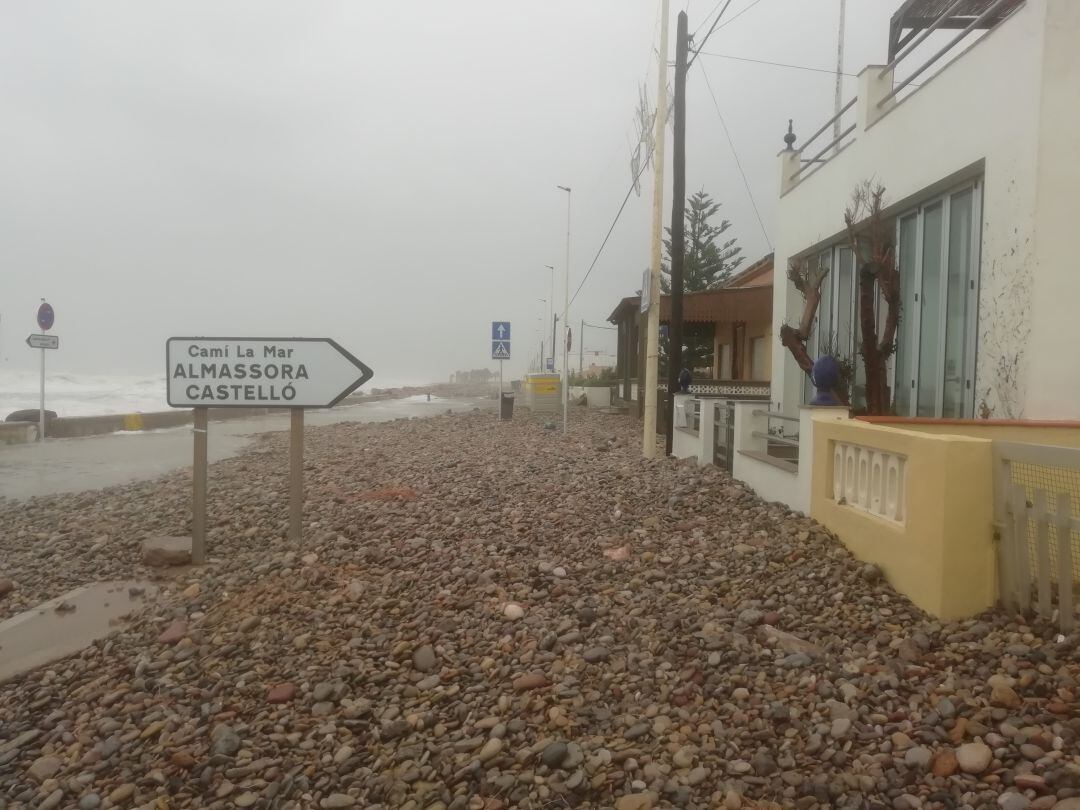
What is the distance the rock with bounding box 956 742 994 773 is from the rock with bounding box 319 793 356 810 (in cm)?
231

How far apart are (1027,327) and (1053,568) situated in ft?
10.7

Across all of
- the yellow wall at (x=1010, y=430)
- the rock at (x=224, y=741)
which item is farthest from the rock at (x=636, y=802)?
the yellow wall at (x=1010, y=430)

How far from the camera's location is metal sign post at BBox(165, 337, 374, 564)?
5820 millimetres

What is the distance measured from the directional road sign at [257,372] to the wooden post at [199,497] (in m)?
0.17

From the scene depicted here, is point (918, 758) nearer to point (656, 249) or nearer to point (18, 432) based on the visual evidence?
point (656, 249)

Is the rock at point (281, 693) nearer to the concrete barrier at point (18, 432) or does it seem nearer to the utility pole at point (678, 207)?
the utility pole at point (678, 207)

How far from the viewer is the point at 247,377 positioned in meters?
5.86

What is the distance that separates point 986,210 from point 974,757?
5538mm

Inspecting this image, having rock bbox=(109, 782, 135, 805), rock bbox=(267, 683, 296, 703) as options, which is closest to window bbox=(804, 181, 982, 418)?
rock bbox=(267, 683, 296, 703)

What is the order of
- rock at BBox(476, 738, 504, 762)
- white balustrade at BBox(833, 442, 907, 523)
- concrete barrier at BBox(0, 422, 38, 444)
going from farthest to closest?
concrete barrier at BBox(0, 422, 38, 444) → white balustrade at BBox(833, 442, 907, 523) → rock at BBox(476, 738, 504, 762)

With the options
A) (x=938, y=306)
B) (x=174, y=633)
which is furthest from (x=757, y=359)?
(x=174, y=633)

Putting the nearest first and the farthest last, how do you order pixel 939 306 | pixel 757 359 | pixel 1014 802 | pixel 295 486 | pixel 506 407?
pixel 1014 802
pixel 295 486
pixel 939 306
pixel 757 359
pixel 506 407

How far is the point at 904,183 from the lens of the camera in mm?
8398

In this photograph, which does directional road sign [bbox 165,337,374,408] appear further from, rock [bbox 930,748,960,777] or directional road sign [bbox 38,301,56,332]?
directional road sign [bbox 38,301,56,332]
